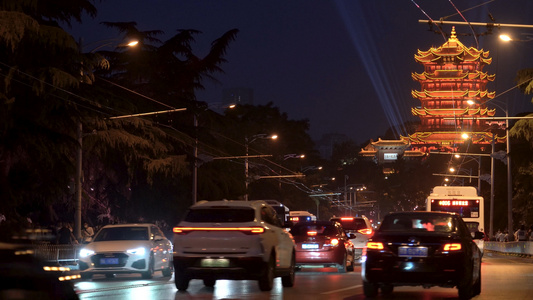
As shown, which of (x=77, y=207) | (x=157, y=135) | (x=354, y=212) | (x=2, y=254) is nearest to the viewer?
(x=2, y=254)

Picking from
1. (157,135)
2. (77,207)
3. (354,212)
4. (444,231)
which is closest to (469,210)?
(157,135)

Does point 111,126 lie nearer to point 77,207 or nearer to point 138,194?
point 77,207

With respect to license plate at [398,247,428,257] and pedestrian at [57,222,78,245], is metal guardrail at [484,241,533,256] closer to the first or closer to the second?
pedestrian at [57,222,78,245]

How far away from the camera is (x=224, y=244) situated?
17156 millimetres

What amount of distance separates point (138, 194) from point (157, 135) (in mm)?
6362

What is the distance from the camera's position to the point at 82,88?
1362 inches

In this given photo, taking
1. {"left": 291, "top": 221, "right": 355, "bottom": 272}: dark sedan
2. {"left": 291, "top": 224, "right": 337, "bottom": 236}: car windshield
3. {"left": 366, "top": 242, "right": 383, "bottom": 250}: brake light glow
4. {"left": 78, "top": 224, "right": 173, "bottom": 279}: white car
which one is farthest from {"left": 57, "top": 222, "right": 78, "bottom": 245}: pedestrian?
{"left": 366, "top": 242, "right": 383, "bottom": 250}: brake light glow

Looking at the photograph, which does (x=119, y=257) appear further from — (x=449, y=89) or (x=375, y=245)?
(x=449, y=89)

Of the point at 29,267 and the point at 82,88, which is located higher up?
the point at 82,88

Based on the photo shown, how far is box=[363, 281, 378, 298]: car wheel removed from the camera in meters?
16.4

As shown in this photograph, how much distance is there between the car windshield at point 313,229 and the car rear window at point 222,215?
25.8 feet

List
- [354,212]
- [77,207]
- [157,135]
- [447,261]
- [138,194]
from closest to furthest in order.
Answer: [447,261] → [77,207] → [157,135] → [138,194] → [354,212]

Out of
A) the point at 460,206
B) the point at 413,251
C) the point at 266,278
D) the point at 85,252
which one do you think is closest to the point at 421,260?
the point at 413,251

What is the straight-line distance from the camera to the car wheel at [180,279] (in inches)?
691
